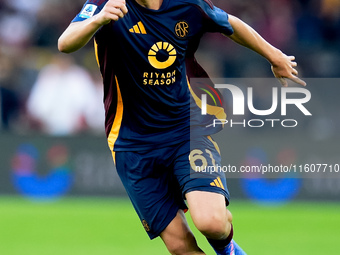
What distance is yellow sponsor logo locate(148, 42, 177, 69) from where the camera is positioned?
18.3ft

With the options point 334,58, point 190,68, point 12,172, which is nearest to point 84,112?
point 12,172

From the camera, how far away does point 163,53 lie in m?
5.61

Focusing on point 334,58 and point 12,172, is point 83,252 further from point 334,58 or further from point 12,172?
point 334,58

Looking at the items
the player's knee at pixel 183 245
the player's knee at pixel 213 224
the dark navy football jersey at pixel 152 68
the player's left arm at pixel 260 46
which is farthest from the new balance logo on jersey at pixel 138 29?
the player's knee at pixel 183 245

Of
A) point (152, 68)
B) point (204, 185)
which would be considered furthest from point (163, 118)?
point (204, 185)

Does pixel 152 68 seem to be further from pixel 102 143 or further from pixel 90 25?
pixel 102 143

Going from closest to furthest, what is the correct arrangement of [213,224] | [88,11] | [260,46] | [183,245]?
[88,11] → [213,224] → [183,245] → [260,46]

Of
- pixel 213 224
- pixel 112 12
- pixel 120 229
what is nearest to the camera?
pixel 112 12

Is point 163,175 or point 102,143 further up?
point 163,175

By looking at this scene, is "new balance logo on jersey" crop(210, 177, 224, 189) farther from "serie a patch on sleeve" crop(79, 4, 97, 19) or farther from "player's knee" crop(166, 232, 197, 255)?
"serie a patch on sleeve" crop(79, 4, 97, 19)

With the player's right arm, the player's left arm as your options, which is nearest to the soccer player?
the player's left arm

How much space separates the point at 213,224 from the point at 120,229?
4828 millimetres

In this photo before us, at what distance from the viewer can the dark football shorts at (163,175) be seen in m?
5.66

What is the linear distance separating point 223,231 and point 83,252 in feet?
10.3
